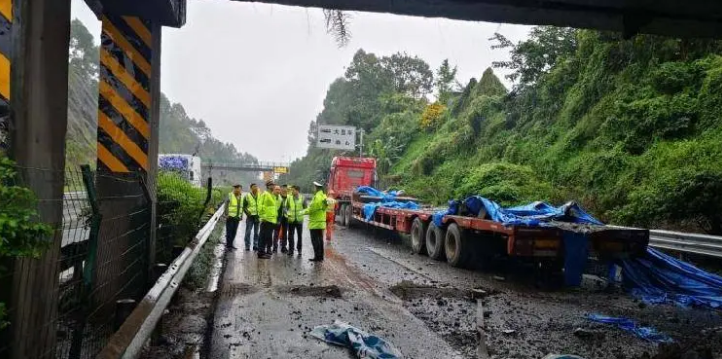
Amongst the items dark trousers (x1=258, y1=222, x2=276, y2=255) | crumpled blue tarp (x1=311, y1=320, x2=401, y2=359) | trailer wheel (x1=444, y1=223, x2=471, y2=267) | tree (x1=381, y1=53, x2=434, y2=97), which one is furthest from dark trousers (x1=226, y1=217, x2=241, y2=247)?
tree (x1=381, y1=53, x2=434, y2=97)

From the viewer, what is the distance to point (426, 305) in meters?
7.42

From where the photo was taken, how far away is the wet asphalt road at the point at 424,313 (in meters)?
5.45

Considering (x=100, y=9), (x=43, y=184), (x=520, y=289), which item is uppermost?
(x=100, y=9)

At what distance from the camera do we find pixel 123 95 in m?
5.81

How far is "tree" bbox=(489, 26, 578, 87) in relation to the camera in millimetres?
25138

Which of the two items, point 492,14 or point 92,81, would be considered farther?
point 92,81

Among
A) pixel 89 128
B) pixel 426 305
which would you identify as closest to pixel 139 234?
pixel 426 305

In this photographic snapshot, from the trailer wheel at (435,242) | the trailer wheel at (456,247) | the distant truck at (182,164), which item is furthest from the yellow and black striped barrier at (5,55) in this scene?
the distant truck at (182,164)

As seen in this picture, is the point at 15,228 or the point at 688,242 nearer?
the point at 15,228

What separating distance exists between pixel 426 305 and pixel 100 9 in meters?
5.20

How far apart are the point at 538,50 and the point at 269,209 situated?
712 inches

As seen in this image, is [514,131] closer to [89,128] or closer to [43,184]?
[43,184]

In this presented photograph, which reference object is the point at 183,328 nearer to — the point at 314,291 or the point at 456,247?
the point at 314,291

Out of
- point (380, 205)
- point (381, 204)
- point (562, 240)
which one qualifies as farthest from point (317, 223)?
point (381, 204)
